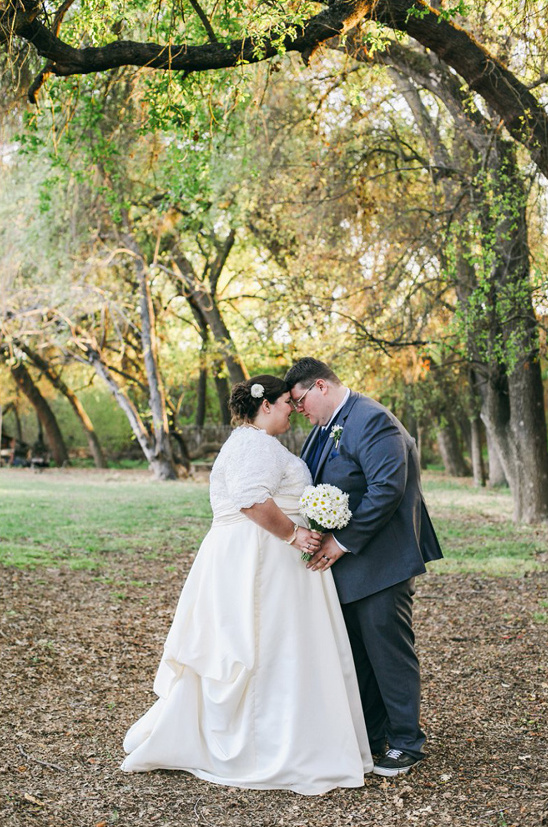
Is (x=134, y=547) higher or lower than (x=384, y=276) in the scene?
lower

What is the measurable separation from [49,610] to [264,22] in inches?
199

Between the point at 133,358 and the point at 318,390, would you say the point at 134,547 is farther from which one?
the point at 133,358

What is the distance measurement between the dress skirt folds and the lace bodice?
9 centimetres

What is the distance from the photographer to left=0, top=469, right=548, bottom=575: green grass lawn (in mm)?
A: 10219

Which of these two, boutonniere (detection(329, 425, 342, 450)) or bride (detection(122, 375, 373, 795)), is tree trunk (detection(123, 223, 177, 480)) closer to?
boutonniere (detection(329, 425, 342, 450))

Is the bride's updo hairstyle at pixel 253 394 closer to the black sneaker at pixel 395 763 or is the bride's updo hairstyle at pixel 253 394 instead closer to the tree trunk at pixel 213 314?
the black sneaker at pixel 395 763

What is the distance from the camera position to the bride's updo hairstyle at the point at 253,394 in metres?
4.18

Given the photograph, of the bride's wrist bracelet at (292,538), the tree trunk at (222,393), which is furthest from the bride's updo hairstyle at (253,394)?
the tree trunk at (222,393)

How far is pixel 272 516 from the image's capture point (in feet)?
13.2

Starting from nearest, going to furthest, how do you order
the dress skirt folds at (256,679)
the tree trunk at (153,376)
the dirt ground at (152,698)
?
the dirt ground at (152,698) → the dress skirt folds at (256,679) → the tree trunk at (153,376)

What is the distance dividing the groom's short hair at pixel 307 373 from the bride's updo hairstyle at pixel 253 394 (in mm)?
91

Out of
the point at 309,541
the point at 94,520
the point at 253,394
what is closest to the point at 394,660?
the point at 309,541

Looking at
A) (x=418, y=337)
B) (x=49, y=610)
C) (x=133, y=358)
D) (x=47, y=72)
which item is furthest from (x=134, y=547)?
(x=133, y=358)

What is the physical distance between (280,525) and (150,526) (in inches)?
388
